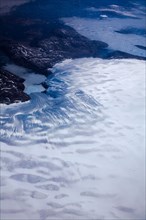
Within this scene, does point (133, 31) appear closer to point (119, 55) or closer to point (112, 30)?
point (112, 30)

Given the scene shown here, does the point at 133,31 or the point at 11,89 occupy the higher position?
the point at 133,31

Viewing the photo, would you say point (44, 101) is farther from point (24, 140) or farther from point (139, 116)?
point (139, 116)

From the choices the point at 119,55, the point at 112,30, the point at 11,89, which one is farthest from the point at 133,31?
the point at 11,89

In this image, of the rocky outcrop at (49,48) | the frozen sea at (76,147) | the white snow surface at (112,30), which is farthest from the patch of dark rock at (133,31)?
the frozen sea at (76,147)

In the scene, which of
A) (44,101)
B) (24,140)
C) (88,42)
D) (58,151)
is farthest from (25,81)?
(88,42)

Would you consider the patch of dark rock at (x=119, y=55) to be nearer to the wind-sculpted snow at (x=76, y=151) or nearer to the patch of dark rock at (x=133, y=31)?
the wind-sculpted snow at (x=76, y=151)
